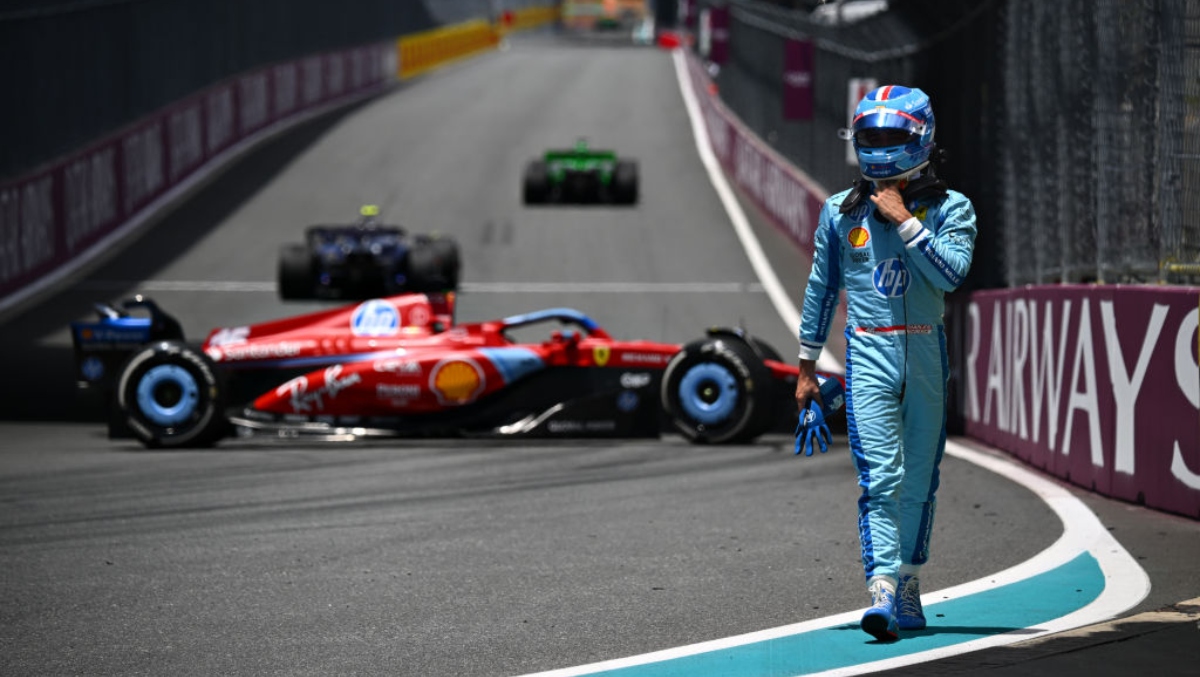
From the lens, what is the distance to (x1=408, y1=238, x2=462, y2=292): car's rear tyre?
21781 millimetres

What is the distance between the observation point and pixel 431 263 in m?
21.9

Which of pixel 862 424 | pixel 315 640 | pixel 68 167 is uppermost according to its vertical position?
pixel 68 167

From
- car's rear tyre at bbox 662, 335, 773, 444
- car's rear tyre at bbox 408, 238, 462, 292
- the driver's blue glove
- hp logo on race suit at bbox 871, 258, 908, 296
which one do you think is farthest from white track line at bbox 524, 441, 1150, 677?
car's rear tyre at bbox 408, 238, 462, 292

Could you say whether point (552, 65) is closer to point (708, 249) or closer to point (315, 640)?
point (708, 249)

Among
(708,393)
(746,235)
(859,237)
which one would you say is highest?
(746,235)

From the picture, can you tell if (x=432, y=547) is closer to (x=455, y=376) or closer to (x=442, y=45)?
(x=455, y=376)

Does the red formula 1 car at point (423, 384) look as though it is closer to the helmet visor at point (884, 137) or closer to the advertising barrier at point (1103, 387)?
the advertising barrier at point (1103, 387)

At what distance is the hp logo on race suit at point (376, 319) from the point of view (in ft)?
40.8

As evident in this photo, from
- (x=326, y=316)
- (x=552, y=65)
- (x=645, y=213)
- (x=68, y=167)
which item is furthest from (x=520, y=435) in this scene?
(x=552, y=65)

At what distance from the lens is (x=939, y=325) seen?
6.45 metres

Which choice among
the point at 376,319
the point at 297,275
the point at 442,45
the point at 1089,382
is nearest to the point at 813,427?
the point at 1089,382

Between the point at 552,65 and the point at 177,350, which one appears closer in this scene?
the point at 177,350

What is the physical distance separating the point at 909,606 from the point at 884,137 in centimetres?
154

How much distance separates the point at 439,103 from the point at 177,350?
36435 millimetres
